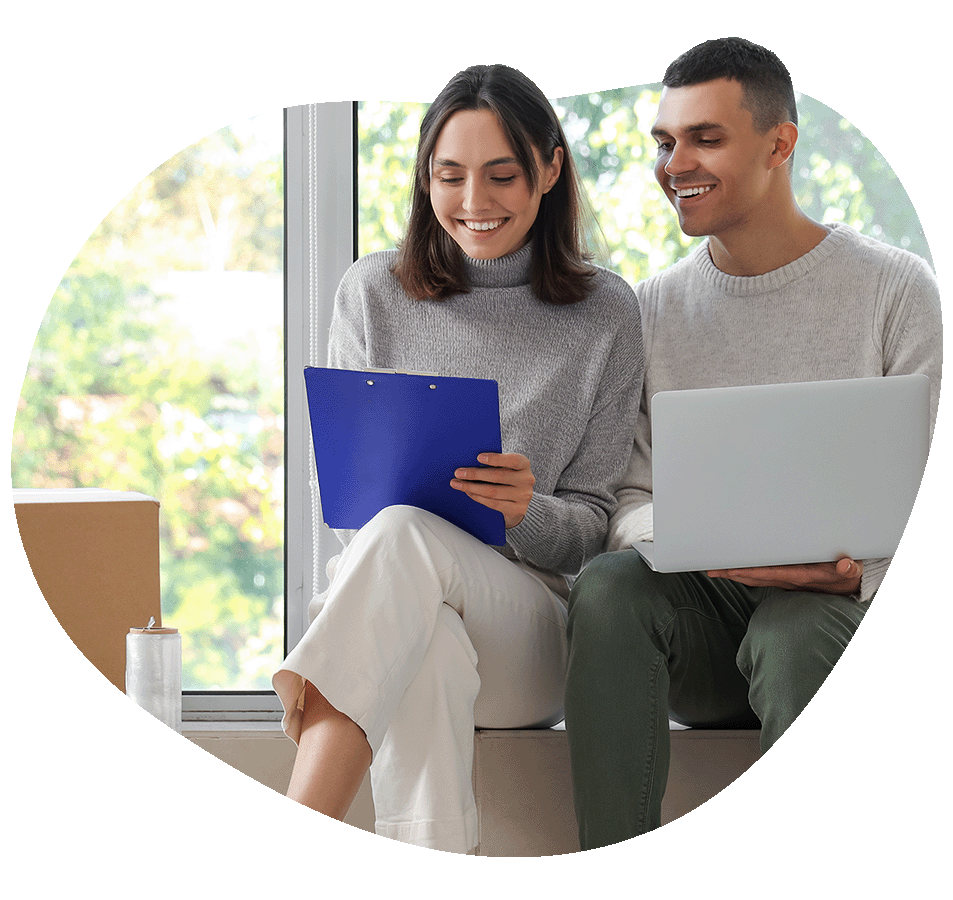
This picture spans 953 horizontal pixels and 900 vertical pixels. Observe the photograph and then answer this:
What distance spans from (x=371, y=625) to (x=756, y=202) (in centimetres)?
78

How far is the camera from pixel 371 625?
1.01 metres

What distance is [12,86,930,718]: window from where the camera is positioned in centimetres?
165

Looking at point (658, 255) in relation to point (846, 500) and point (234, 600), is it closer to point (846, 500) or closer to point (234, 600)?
point (846, 500)

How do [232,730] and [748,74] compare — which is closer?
[748,74]

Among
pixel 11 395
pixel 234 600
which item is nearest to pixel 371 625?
pixel 11 395

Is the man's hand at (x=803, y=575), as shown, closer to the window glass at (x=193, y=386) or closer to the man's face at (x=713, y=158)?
the man's face at (x=713, y=158)

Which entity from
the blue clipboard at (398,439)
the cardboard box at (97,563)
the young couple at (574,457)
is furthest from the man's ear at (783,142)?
the cardboard box at (97,563)

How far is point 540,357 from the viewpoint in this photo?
1.38 meters

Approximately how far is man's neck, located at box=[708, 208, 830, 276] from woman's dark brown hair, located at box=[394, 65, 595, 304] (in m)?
0.21

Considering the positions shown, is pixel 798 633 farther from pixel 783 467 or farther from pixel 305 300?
pixel 305 300

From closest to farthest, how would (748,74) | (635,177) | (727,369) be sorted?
(748,74) → (727,369) → (635,177)

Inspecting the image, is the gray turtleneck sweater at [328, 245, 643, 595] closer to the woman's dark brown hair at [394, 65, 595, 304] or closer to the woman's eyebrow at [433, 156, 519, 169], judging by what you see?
the woman's dark brown hair at [394, 65, 595, 304]

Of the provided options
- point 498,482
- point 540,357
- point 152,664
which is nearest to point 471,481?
point 498,482

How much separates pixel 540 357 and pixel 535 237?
0.62ft
